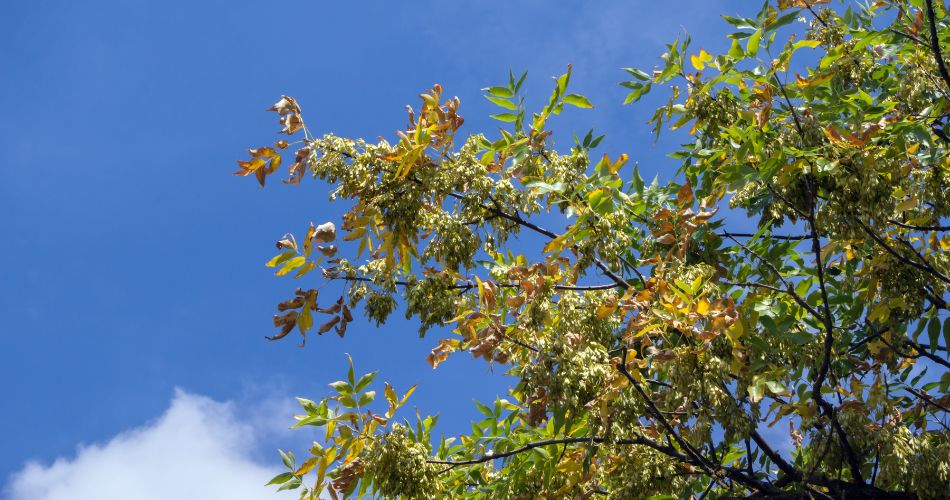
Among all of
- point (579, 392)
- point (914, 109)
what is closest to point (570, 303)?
point (579, 392)

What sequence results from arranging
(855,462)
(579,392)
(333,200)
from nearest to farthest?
(579,392), (855,462), (333,200)

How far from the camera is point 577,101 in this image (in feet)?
15.3

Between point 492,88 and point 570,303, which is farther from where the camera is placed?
point 492,88

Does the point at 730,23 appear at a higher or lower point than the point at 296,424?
higher

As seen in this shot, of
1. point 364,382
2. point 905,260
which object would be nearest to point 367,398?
point 364,382

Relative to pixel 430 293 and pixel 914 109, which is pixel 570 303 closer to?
pixel 430 293

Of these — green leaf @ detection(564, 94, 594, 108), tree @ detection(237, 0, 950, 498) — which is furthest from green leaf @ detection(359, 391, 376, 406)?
green leaf @ detection(564, 94, 594, 108)

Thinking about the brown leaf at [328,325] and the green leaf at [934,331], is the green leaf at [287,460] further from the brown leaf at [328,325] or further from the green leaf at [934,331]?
the green leaf at [934,331]

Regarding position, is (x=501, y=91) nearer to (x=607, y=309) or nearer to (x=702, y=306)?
(x=607, y=309)

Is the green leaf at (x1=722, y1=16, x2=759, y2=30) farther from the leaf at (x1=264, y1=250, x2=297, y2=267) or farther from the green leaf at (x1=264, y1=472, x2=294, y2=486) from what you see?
the green leaf at (x1=264, y1=472, x2=294, y2=486)

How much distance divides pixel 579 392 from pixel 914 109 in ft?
8.47

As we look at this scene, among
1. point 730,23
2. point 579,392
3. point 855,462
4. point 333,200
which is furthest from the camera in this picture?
point 333,200

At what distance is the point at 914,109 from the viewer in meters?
5.10

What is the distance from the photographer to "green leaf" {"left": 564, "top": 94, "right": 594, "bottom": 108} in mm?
4621
